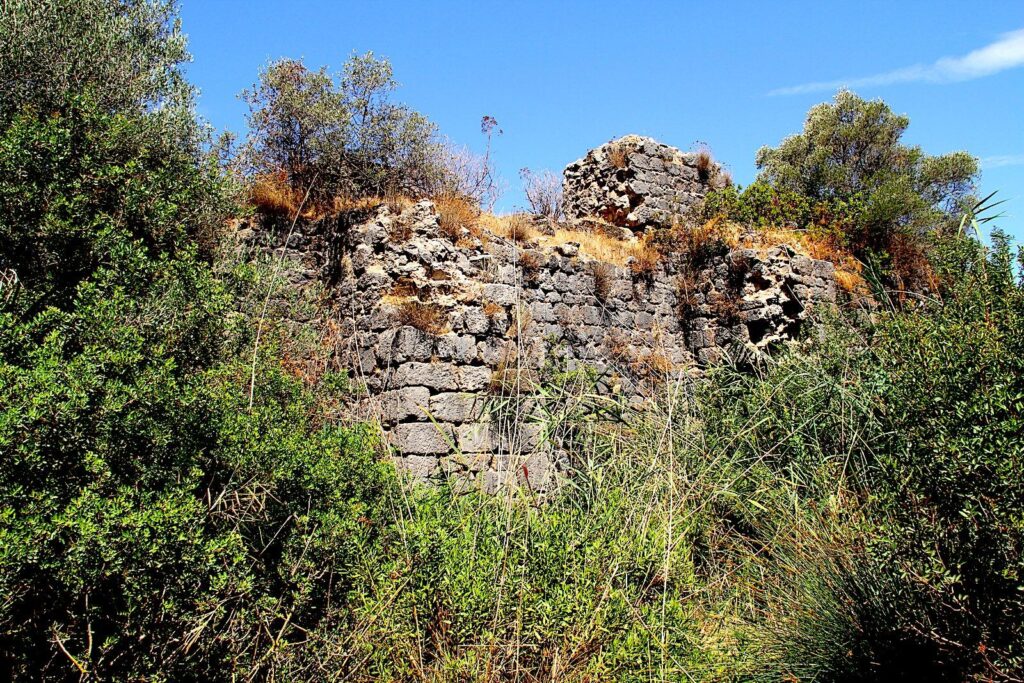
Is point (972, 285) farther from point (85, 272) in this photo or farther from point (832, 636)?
point (85, 272)

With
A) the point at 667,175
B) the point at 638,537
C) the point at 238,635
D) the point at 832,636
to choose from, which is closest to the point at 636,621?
Answer: the point at 638,537

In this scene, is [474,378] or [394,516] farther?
[474,378]

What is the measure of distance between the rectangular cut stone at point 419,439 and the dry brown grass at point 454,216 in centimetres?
228

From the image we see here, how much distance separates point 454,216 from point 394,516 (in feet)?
14.4

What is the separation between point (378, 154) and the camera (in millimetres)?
9812

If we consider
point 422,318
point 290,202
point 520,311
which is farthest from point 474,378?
point 290,202

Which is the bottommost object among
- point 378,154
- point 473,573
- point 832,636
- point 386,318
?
point 832,636

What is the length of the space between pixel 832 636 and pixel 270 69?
9.48m

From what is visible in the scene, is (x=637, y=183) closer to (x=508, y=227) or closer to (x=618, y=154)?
(x=618, y=154)

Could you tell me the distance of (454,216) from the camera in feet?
25.7

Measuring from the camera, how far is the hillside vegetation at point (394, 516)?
10.8 feet

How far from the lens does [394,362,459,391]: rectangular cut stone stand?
22.0ft

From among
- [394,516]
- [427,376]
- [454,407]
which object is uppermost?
[427,376]

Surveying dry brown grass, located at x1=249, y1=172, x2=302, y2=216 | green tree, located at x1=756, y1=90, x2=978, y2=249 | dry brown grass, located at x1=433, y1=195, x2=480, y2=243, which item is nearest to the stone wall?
dry brown grass, located at x1=433, y1=195, x2=480, y2=243
